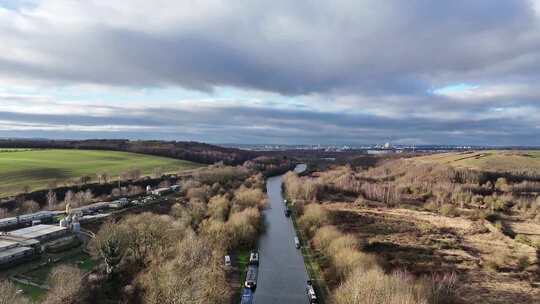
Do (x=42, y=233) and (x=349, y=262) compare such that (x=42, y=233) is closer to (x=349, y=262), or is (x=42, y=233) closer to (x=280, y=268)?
(x=280, y=268)

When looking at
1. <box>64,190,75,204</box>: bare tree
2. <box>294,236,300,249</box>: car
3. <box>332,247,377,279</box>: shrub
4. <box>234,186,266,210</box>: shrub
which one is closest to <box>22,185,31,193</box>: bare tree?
<box>64,190,75,204</box>: bare tree

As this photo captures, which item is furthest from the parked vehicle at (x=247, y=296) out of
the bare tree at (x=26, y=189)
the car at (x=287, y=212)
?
the bare tree at (x=26, y=189)

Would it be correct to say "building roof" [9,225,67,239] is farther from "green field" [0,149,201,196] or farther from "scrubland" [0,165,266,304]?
"green field" [0,149,201,196]

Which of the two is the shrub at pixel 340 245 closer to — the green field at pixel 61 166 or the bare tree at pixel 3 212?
the bare tree at pixel 3 212

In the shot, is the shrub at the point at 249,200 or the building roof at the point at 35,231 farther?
the shrub at the point at 249,200

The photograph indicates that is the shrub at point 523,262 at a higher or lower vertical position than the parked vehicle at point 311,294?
lower

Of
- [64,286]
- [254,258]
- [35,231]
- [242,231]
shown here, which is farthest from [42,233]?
[254,258]
